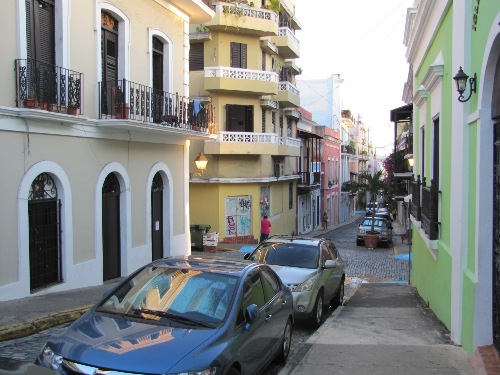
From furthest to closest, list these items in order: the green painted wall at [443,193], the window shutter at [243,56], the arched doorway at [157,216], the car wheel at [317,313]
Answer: the window shutter at [243,56], the arched doorway at [157,216], the car wheel at [317,313], the green painted wall at [443,193]

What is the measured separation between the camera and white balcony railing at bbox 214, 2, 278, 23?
24109 mm

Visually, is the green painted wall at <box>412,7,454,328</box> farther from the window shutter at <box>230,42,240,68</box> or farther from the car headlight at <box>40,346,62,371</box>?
the window shutter at <box>230,42,240,68</box>

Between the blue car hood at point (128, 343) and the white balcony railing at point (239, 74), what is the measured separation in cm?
2016

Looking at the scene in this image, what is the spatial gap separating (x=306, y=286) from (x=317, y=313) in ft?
1.98

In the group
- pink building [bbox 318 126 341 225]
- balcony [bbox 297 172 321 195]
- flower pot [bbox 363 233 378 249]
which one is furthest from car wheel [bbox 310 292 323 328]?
pink building [bbox 318 126 341 225]

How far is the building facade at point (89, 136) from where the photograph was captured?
9.34 m

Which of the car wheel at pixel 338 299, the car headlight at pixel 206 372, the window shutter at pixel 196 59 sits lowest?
the car wheel at pixel 338 299

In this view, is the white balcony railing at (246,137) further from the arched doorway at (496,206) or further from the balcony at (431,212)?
the arched doorway at (496,206)

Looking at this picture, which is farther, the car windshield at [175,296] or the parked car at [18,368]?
the car windshield at [175,296]

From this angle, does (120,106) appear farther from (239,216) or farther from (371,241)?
(371,241)

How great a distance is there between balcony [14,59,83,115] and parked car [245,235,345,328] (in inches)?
191

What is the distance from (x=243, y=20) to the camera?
24.5 metres

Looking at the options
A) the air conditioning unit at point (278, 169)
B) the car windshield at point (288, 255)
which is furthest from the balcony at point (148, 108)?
the air conditioning unit at point (278, 169)

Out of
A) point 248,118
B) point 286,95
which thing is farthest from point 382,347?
point 286,95
